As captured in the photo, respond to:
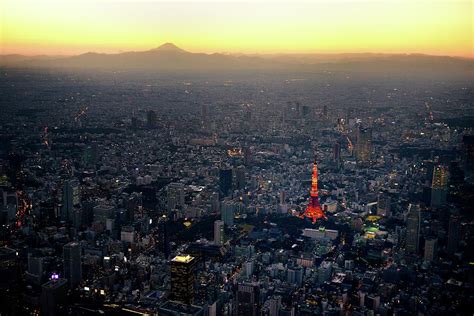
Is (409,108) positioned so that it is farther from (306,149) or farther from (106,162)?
(106,162)

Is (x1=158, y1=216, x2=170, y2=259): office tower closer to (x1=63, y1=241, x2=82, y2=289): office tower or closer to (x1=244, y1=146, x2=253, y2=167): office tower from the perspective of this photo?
(x1=63, y1=241, x2=82, y2=289): office tower

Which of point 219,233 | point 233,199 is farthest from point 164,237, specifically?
point 233,199

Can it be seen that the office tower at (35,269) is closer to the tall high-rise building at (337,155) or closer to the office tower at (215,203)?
the office tower at (215,203)

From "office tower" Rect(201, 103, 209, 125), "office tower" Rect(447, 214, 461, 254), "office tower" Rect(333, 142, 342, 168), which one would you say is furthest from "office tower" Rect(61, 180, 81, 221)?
"office tower" Rect(333, 142, 342, 168)

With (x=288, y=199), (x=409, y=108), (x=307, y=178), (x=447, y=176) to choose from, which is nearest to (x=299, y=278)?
(x=447, y=176)

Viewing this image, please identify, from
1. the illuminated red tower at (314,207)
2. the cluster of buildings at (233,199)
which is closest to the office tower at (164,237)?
the cluster of buildings at (233,199)

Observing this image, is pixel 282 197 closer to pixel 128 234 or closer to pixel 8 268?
pixel 128 234

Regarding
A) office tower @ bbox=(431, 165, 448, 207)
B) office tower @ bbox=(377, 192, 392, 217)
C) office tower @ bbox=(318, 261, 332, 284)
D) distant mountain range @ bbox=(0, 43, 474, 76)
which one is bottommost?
office tower @ bbox=(318, 261, 332, 284)
